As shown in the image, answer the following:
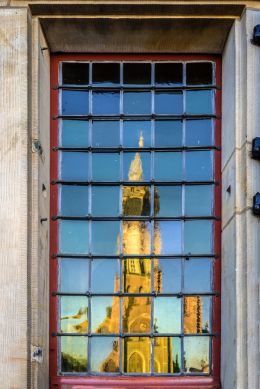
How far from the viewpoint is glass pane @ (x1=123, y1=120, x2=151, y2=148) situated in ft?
21.0

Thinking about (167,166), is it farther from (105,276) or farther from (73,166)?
(105,276)

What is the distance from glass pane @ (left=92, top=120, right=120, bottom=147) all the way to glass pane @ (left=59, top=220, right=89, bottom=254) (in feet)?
2.51

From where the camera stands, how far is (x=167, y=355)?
20.3ft

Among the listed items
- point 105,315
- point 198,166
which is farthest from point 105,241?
point 198,166

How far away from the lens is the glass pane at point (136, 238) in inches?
249

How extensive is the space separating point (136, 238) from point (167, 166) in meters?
0.73

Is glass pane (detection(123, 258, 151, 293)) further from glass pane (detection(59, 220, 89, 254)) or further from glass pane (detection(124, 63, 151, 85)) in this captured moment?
glass pane (detection(124, 63, 151, 85))

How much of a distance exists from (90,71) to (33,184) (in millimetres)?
1301

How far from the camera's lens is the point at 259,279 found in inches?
224

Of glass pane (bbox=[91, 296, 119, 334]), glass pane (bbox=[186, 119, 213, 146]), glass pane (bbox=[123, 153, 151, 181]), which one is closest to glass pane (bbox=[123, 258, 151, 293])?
glass pane (bbox=[91, 296, 119, 334])

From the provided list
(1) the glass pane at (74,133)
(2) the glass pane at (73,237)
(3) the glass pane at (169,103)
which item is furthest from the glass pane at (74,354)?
(3) the glass pane at (169,103)

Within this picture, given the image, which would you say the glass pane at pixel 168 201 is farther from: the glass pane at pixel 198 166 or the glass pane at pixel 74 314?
the glass pane at pixel 74 314

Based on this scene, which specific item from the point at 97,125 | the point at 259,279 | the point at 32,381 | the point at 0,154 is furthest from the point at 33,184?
the point at 259,279

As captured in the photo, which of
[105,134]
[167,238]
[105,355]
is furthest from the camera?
[105,134]
